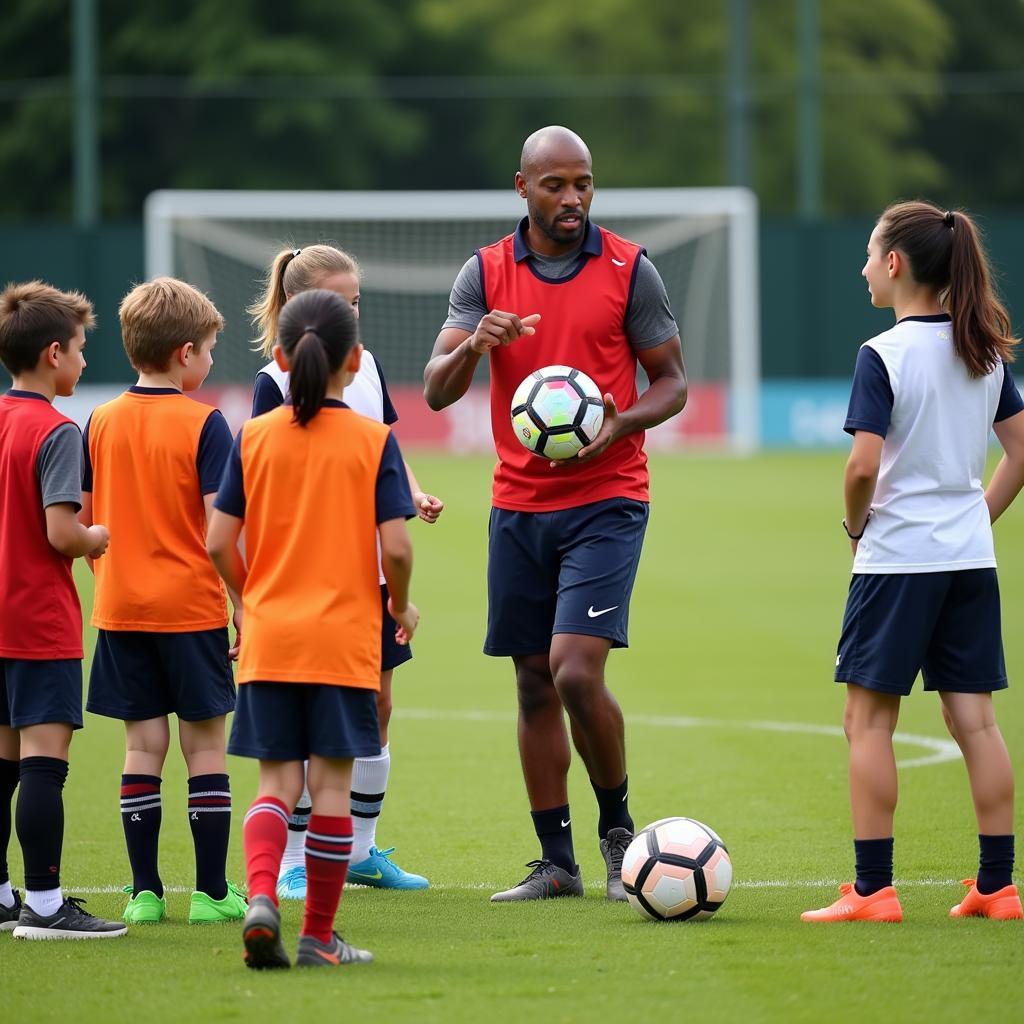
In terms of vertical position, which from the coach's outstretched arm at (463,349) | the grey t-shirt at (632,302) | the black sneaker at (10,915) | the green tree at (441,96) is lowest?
the black sneaker at (10,915)

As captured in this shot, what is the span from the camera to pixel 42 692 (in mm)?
5223

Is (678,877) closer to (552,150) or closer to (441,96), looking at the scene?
(552,150)

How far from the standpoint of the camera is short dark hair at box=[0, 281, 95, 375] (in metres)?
5.34

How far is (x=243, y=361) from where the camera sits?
27328 millimetres

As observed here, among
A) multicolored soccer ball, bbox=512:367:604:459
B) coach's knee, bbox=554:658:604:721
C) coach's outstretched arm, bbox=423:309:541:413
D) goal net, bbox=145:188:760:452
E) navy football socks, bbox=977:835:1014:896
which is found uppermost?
goal net, bbox=145:188:760:452

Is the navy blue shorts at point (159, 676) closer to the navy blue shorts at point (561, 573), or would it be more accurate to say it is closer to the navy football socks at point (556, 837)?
the navy blue shorts at point (561, 573)

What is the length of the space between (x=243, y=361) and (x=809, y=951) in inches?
922

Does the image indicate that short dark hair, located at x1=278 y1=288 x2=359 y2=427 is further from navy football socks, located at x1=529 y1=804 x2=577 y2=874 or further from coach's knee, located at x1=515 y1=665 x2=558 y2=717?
navy football socks, located at x1=529 y1=804 x2=577 y2=874

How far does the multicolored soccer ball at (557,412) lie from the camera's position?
545 centimetres

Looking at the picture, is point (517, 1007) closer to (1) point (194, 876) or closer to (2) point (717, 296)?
(1) point (194, 876)

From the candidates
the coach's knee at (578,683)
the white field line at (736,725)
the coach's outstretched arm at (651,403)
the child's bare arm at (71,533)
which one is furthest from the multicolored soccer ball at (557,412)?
the white field line at (736,725)

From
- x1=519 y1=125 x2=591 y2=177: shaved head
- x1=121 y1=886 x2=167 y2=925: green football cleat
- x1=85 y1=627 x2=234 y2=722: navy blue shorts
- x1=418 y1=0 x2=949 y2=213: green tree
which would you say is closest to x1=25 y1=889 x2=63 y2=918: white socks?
x1=121 y1=886 x2=167 y2=925: green football cleat

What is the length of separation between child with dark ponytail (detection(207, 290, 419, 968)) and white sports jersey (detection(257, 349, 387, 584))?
1.01m

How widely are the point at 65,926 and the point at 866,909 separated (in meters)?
2.37
